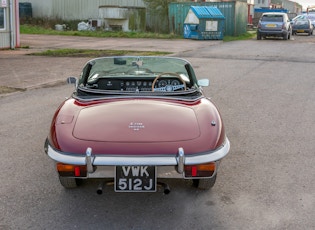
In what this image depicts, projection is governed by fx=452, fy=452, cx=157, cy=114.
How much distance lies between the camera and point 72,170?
3.44m

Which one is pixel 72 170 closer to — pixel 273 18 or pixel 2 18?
pixel 2 18

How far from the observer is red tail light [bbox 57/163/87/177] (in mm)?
3406

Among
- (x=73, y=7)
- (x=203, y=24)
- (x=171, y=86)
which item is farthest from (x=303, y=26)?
(x=171, y=86)

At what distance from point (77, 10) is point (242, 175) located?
32448mm

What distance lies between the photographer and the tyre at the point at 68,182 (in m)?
3.87

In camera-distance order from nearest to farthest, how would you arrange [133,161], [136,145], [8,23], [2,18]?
[133,161], [136,145], [2,18], [8,23]

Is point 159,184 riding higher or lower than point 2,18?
lower

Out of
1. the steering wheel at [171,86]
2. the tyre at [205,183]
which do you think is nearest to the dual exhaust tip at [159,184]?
the tyre at [205,183]

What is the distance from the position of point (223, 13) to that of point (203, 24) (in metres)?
4.72

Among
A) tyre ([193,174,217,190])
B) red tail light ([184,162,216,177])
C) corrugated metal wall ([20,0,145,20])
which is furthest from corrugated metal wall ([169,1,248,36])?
red tail light ([184,162,216,177])

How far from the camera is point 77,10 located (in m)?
35.0

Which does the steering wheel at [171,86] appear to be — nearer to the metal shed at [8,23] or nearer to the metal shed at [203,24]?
the metal shed at [8,23]

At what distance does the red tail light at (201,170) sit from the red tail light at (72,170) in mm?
774

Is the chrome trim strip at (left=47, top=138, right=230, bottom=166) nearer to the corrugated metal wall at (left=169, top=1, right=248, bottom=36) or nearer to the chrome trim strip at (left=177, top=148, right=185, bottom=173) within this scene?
the chrome trim strip at (left=177, top=148, right=185, bottom=173)
